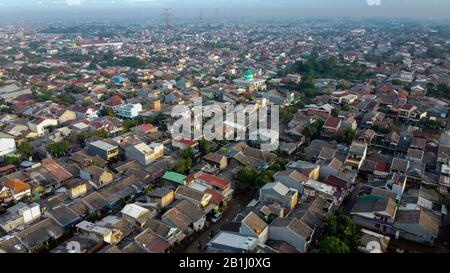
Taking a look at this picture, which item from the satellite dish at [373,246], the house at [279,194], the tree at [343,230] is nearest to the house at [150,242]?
the house at [279,194]

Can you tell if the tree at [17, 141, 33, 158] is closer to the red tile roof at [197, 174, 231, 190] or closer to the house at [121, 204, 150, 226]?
the house at [121, 204, 150, 226]

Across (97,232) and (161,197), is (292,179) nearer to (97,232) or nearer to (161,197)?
(161,197)

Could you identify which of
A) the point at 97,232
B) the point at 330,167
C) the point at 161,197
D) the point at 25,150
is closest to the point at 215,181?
the point at 161,197

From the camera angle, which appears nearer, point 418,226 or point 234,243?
point 234,243

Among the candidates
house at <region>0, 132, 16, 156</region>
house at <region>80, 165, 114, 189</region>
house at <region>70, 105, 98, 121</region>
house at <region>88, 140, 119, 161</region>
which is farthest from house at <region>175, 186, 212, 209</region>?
house at <region>70, 105, 98, 121</region>

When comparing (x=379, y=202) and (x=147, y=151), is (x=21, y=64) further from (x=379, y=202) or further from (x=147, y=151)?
(x=379, y=202)
